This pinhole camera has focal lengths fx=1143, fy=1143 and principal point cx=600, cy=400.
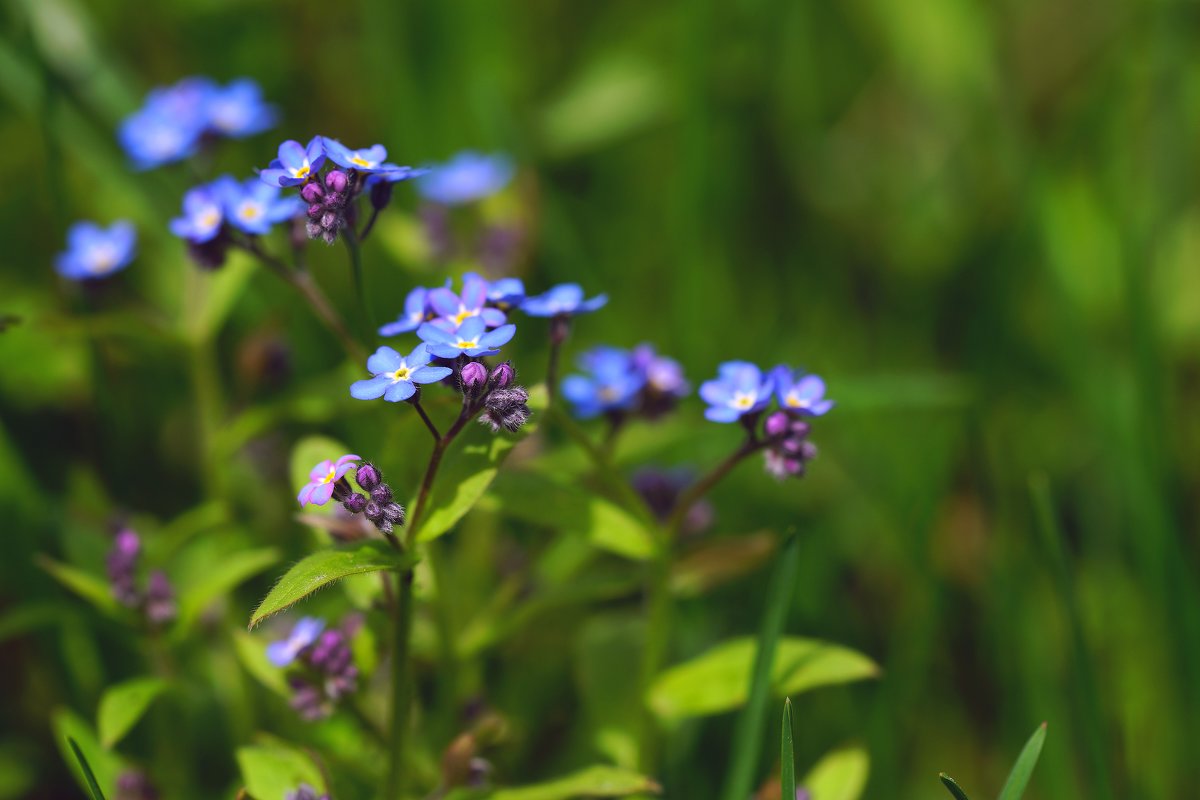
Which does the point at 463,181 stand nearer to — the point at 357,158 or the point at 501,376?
the point at 357,158

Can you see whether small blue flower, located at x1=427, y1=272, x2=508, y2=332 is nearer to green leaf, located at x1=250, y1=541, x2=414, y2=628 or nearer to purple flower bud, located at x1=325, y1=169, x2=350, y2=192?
purple flower bud, located at x1=325, y1=169, x2=350, y2=192

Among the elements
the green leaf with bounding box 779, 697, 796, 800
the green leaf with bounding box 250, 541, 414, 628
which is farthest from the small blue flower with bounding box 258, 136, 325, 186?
the green leaf with bounding box 779, 697, 796, 800

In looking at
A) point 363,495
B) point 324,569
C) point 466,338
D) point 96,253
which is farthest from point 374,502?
point 96,253

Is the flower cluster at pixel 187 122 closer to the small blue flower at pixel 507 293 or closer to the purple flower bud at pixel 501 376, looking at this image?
the small blue flower at pixel 507 293

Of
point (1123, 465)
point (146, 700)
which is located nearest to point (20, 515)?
point (146, 700)

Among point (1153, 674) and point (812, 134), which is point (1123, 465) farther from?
point (812, 134)

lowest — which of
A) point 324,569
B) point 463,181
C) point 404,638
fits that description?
point 404,638

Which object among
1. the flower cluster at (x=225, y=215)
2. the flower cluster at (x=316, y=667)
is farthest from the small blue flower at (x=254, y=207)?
the flower cluster at (x=316, y=667)
